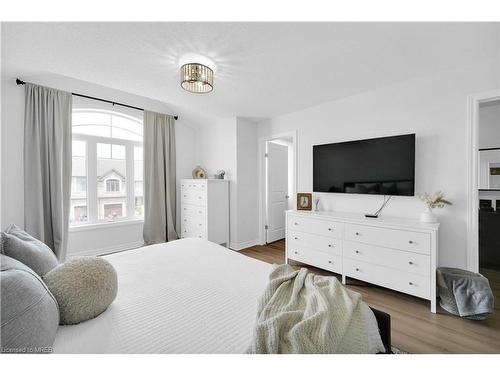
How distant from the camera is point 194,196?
3.85m

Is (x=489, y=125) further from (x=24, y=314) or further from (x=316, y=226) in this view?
(x=24, y=314)

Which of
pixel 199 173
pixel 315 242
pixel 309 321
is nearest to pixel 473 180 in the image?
pixel 315 242

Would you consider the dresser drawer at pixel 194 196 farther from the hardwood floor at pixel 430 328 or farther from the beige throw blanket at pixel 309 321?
the beige throw blanket at pixel 309 321

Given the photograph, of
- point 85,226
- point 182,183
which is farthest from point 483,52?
point 85,226

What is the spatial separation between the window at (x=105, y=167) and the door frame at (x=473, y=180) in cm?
444

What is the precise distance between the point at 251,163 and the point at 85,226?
9.28 ft

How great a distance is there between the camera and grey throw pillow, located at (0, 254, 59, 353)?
0.69m

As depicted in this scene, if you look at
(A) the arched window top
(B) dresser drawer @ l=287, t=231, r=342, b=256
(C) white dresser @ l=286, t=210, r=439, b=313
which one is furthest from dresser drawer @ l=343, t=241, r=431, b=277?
(A) the arched window top

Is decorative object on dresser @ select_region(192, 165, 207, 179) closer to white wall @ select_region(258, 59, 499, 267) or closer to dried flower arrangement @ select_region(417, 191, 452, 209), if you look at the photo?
white wall @ select_region(258, 59, 499, 267)

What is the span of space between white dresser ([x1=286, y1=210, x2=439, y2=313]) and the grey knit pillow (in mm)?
2178

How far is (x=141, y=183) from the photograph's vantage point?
3973 millimetres

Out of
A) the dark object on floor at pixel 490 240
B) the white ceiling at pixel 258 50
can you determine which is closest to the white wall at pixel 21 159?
the white ceiling at pixel 258 50

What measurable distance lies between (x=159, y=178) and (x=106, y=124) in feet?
3.88

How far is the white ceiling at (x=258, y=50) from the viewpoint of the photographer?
1597 mm
